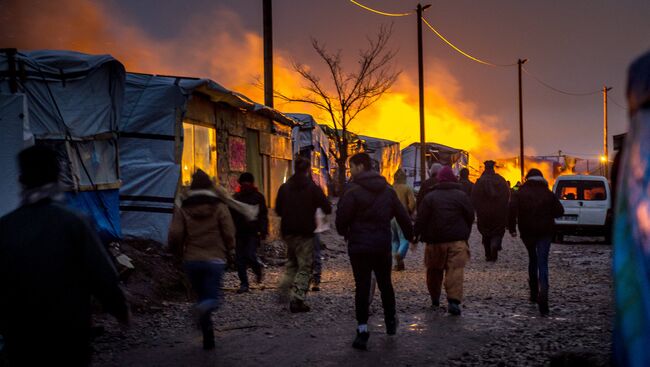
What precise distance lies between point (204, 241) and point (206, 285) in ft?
1.42

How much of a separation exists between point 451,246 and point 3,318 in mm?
6134

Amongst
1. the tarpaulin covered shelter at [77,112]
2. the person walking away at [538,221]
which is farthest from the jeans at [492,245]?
the tarpaulin covered shelter at [77,112]

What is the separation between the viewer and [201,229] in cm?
682

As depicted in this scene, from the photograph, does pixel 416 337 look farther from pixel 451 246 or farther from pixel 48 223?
pixel 48 223

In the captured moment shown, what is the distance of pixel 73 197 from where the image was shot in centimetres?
1036

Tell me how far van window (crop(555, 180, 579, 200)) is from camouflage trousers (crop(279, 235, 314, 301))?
13.6m

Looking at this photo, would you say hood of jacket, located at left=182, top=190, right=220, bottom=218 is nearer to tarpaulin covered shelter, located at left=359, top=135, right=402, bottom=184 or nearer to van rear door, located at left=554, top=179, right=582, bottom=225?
van rear door, located at left=554, top=179, right=582, bottom=225

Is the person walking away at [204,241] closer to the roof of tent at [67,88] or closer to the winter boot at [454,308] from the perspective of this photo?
the winter boot at [454,308]

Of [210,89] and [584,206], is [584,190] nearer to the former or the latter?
[584,206]

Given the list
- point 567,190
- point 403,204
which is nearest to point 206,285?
point 403,204

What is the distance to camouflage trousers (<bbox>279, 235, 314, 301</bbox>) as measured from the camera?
8891 mm

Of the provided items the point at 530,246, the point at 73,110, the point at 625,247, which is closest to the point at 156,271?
the point at 73,110

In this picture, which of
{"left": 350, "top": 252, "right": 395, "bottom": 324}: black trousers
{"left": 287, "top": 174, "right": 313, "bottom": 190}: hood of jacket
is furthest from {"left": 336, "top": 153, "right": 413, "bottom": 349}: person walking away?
→ {"left": 287, "top": 174, "right": 313, "bottom": 190}: hood of jacket

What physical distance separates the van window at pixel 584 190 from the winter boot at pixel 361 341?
1529cm
